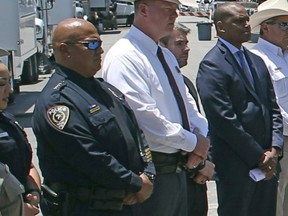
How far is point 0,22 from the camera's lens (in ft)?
36.5

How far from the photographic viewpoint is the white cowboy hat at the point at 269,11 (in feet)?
15.4

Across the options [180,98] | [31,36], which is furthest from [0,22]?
[180,98]

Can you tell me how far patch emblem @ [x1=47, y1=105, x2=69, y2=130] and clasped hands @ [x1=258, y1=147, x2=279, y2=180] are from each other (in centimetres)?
170

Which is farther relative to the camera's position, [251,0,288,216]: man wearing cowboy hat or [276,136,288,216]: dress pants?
[276,136,288,216]: dress pants

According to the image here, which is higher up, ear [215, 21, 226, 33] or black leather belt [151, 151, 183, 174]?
ear [215, 21, 226, 33]

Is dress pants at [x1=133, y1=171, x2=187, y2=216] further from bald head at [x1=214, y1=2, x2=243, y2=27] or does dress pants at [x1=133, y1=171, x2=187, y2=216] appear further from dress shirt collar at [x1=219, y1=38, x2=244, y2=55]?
bald head at [x1=214, y1=2, x2=243, y2=27]

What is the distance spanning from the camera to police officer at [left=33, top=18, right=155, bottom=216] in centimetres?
308

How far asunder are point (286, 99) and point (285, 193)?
2.62 feet

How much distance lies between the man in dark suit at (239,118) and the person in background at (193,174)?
23 cm

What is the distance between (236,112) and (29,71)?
11428 mm

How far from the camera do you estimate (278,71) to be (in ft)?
15.4

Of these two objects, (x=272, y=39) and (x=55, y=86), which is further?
(x=272, y=39)

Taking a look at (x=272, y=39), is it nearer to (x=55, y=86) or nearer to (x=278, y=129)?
(x=278, y=129)

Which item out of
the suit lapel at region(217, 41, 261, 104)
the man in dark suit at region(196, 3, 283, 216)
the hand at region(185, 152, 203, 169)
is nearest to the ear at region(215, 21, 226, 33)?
the man in dark suit at region(196, 3, 283, 216)
